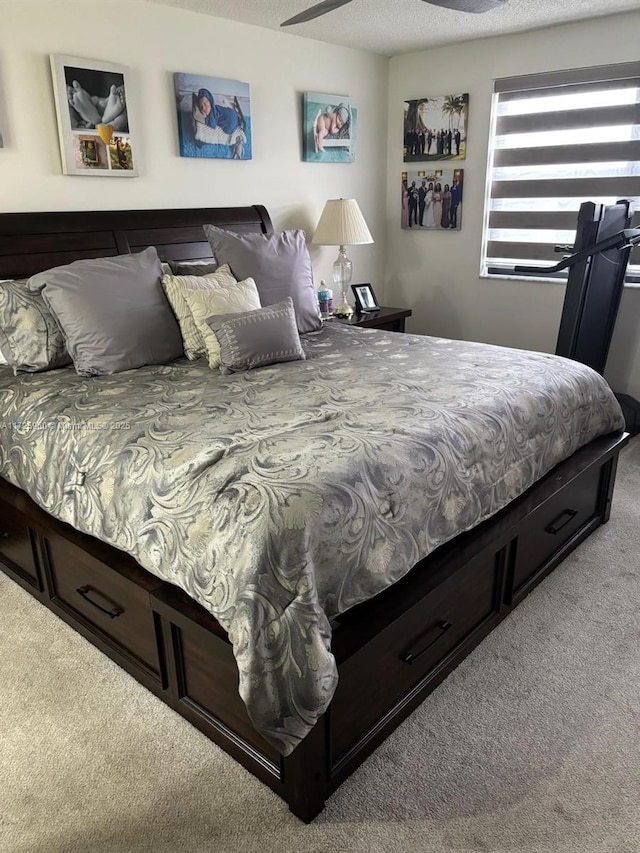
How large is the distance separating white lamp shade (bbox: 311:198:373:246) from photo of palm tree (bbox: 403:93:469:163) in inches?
35.2

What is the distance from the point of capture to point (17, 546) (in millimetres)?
2514

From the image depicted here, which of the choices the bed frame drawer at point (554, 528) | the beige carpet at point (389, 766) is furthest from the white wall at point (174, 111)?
the bed frame drawer at point (554, 528)

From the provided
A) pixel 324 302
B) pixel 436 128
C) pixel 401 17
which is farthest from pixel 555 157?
pixel 324 302

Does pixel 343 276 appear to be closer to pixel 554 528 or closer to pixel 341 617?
pixel 554 528

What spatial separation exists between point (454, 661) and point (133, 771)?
3.30 ft

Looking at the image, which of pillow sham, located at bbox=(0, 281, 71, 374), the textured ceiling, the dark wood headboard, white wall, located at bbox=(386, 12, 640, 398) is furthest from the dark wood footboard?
the textured ceiling

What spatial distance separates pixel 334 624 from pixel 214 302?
1.62m

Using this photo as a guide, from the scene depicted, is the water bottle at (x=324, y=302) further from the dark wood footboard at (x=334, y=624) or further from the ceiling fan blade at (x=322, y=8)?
the dark wood footboard at (x=334, y=624)

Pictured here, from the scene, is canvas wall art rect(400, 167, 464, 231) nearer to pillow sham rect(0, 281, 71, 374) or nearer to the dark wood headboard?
the dark wood headboard

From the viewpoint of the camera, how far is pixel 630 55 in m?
3.77

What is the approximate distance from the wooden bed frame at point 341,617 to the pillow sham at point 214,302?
2.94ft

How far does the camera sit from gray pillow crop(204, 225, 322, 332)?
10.5ft

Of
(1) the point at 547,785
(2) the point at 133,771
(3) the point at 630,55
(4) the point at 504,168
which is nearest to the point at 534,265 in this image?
(4) the point at 504,168

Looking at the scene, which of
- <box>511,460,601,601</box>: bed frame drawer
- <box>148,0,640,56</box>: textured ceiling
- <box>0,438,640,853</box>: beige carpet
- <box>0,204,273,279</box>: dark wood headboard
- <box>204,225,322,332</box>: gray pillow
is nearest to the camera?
<box>0,438,640,853</box>: beige carpet
